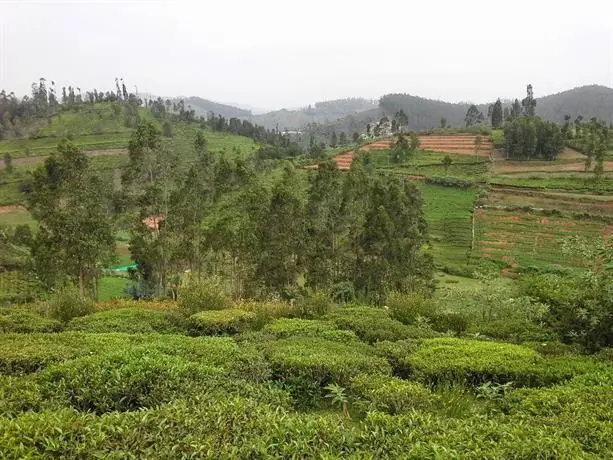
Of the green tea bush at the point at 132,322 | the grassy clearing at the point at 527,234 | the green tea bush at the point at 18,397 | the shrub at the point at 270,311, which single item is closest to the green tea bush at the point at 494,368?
the shrub at the point at 270,311

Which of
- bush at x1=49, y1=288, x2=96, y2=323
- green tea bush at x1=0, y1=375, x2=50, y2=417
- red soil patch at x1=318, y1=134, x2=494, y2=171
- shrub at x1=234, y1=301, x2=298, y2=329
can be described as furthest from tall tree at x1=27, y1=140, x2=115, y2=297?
red soil patch at x1=318, y1=134, x2=494, y2=171

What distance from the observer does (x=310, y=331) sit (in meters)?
8.84

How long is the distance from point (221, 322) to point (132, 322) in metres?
1.65

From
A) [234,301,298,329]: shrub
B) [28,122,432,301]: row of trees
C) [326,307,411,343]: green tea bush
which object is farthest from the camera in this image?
[28,122,432,301]: row of trees

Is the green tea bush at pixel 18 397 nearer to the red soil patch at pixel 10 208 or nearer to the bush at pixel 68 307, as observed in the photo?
the bush at pixel 68 307

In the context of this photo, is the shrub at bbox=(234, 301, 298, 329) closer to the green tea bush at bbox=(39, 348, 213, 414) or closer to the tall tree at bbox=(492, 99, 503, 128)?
the green tea bush at bbox=(39, 348, 213, 414)

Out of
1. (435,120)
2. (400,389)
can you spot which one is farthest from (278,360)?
(435,120)

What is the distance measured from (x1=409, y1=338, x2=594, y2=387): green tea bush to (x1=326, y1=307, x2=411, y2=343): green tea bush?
181cm

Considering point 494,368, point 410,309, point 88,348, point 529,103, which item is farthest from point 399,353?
point 529,103

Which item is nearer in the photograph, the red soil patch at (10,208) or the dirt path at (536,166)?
the red soil patch at (10,208)

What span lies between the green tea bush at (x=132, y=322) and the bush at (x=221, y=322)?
30 cm

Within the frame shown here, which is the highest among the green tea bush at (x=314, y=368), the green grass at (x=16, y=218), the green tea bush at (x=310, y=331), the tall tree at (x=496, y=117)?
the tall tree at (x=496, y=117)

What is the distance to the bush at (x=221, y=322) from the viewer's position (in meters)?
9.57

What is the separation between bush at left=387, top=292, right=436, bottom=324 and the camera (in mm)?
11250
